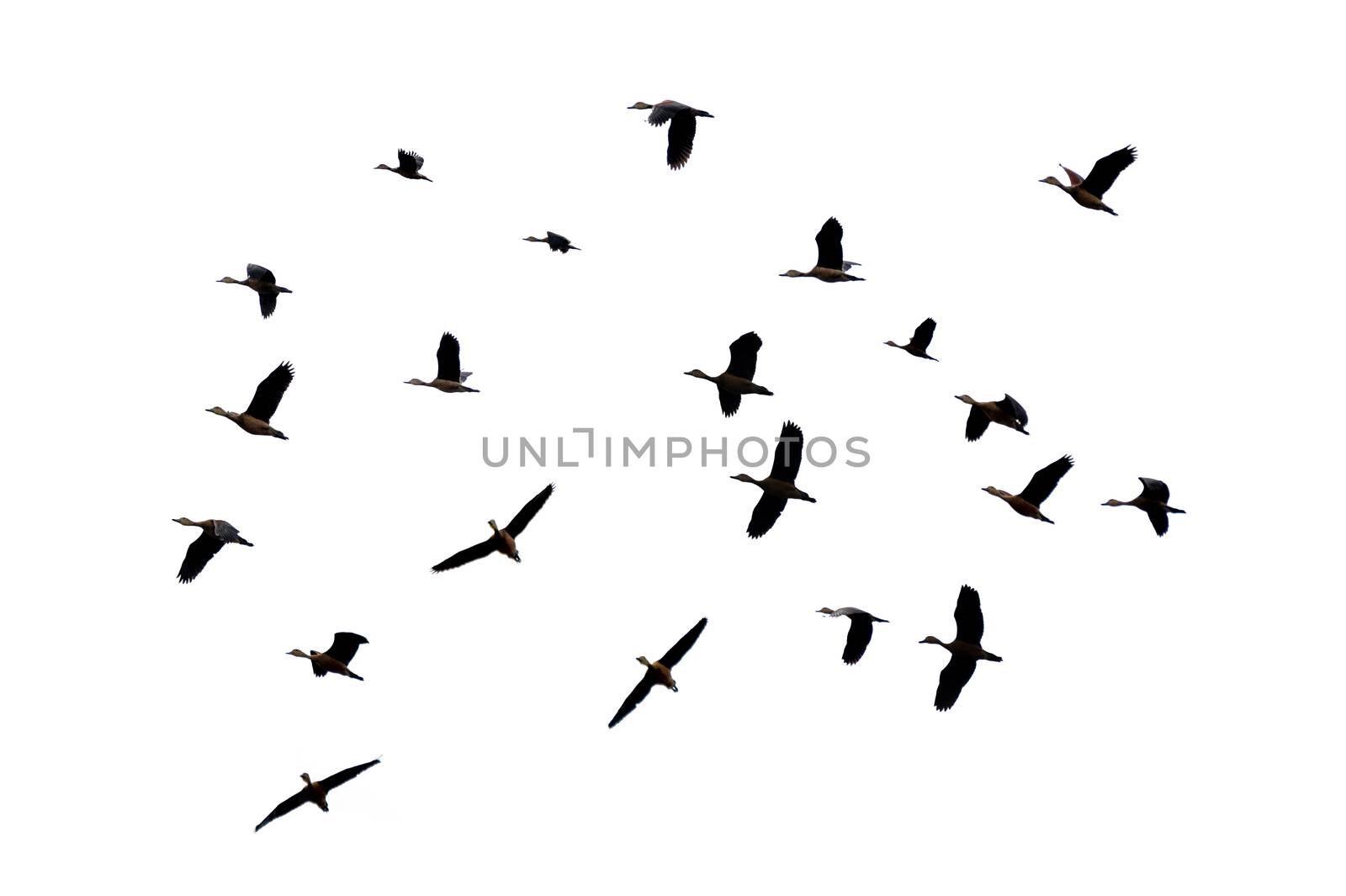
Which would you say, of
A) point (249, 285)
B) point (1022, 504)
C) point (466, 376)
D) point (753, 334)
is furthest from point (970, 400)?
point (249, 285)

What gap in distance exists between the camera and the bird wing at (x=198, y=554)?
81.9 ft

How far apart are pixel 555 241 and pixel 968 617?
8.88m

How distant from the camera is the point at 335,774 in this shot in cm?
→ 2373

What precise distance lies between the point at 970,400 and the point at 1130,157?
4153 millimetres

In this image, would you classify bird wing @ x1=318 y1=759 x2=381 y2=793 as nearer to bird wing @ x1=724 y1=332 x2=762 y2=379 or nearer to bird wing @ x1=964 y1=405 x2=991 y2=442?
bird wing @ x1=724 y1=332 x2=762 y2=379

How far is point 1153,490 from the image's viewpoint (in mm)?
24766

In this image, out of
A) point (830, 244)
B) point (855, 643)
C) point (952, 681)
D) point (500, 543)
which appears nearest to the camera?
point (500, 543)

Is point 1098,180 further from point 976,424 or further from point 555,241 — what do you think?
point 555,241

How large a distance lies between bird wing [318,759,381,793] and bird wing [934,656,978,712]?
8043mm

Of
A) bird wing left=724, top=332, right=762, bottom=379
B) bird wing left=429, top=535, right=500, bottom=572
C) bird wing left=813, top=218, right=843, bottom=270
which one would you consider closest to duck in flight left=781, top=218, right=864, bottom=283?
bird wing left=813, top=218, right=843, bottom=270

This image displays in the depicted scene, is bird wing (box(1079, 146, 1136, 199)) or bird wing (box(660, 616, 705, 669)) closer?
bird wing (box(660, 616, 705, 669))

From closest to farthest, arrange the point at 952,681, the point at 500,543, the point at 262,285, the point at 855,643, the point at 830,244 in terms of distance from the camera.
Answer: the point at 500,543 → the point at 855,643 → the point at 952,681 → the point at 830,244 → the point at 262,285

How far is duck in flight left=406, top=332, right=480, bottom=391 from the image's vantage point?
2552 cm

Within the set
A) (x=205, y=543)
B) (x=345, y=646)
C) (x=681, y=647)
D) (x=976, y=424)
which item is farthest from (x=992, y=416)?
(x=205, y=543)
